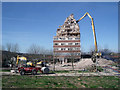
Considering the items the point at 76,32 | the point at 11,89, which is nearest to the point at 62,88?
the point at 11,89

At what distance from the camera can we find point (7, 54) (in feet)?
Result: 75.9

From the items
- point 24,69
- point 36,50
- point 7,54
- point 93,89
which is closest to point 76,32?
point 36,50

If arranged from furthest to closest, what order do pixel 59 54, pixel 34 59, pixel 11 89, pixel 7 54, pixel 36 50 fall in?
pixel 59 54 → pixel 36 50 → pixel 34 59 → pixel 7 54 → pixel 11 89

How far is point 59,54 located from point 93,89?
38259mm

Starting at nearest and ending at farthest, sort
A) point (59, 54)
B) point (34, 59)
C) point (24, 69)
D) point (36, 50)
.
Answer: point (24, 69) < point (34, 59) < point (36, 50) < point (59, 54)

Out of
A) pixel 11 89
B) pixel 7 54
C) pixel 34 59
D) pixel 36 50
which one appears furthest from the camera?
pixel 36 50

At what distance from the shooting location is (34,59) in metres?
27.9

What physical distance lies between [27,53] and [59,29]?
2309 cm

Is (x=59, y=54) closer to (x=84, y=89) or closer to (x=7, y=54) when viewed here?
(x=7, y=54)

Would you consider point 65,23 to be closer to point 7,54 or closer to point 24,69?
point 7,54

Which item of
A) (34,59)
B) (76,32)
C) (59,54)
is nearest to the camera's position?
(34,59)

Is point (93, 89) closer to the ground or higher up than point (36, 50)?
closer to the ground

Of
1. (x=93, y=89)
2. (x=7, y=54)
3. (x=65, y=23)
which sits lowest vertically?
(x=93, y=89)

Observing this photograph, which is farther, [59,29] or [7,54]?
[59,29]
